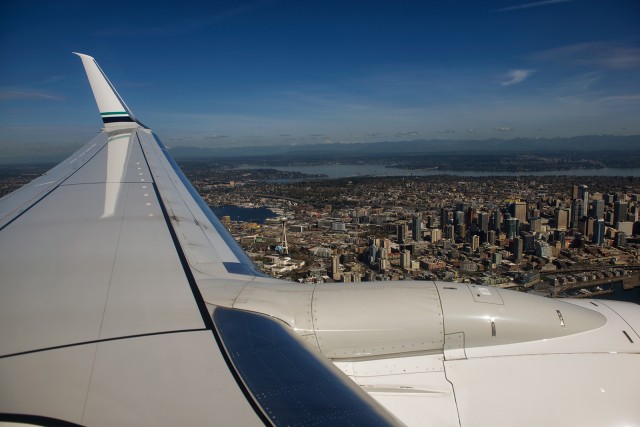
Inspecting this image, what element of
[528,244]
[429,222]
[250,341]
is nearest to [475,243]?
[528,244]

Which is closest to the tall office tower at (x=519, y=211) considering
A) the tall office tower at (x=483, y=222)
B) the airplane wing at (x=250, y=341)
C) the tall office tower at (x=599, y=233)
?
the tall office tower at (x=483, y=222)

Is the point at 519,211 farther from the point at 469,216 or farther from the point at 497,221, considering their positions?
the point at 469,216

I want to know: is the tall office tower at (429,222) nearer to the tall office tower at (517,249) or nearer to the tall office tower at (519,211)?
the tall office tower at (519,211)

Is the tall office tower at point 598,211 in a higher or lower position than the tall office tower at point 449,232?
higher

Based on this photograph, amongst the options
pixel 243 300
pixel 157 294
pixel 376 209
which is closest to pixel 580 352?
pixel 243 300

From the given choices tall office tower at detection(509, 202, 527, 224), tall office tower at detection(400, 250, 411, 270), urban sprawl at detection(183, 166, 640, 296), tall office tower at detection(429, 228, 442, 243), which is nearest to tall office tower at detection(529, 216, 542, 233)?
urban sprawl at detection(183, 166, 640, 296)

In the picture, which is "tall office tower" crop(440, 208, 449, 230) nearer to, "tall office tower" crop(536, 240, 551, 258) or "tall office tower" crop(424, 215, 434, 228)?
"tall office tower" crop(424, 215, 434, 228)

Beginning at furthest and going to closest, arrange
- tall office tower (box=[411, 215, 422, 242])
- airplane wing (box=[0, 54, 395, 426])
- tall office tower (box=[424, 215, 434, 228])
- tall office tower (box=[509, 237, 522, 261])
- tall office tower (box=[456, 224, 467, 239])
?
tall office tower (box=[424, 215, 434, 228]) → tall office tower (box=[456, 224, 467, 239]) → tall office tower (box=[411, 215, 422, 242]) → tall office tower (box=[509, 237, 522, 261]) → airplane wing (box=[0, 54, 395, 426])
